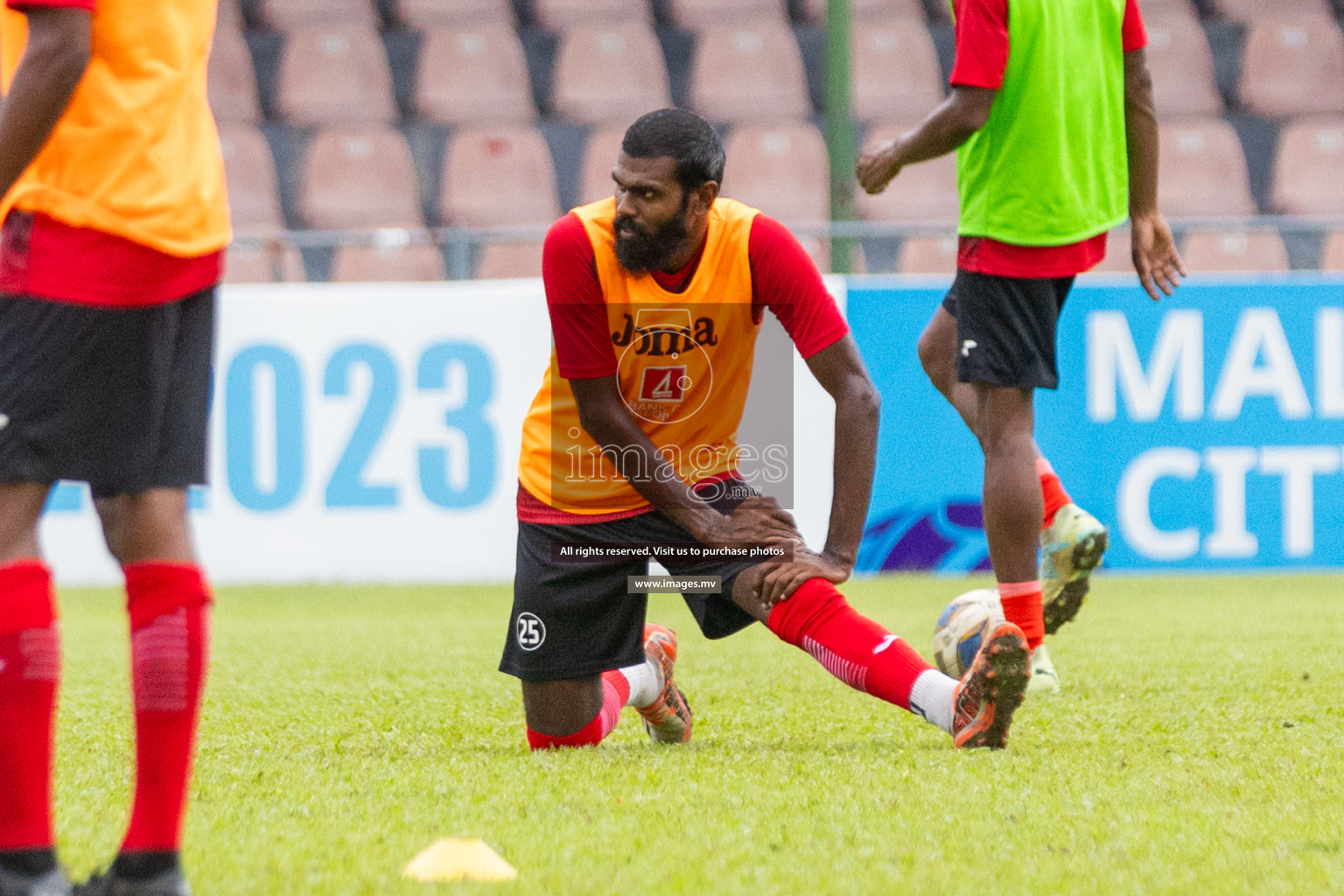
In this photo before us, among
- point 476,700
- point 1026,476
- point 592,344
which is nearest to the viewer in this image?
point 592,344

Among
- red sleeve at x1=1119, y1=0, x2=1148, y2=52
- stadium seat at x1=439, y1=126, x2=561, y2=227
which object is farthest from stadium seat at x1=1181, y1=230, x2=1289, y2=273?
stadium seat at x1=439, y1=126, x2=561, y2=227

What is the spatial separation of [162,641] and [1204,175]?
8.80 metres

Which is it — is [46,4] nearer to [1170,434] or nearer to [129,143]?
[129,143]

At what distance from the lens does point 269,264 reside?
747 cm

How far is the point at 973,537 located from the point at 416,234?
2738 millimetres

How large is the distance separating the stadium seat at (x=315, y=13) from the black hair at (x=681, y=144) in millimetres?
8545

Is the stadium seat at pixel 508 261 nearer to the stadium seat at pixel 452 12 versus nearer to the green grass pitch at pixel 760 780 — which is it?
the green grass pitch at pixel 760 780

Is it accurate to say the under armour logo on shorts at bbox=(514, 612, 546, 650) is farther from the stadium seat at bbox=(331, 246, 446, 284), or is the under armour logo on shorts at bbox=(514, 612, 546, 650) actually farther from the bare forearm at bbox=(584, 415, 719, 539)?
the stadium seat at bbox=(331, 246, 446, 284)

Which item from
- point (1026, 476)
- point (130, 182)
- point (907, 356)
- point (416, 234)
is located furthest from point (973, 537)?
point (130, 182)

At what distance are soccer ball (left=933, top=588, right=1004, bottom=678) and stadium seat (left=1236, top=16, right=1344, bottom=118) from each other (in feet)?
24.2

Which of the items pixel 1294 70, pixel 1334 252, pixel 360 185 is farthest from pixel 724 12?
pixel 1334 252

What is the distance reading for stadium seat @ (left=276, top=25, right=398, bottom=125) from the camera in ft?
35.4

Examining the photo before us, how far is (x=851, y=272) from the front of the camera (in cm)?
727

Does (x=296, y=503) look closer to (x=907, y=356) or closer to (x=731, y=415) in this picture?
(x=907, y=356)
